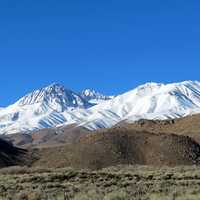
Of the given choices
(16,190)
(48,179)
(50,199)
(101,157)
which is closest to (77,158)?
(101,157)

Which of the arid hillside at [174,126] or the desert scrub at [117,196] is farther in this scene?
the arid hillside at [174,126]

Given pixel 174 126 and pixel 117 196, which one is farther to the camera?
pixel 174 126

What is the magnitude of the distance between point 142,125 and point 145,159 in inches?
2444

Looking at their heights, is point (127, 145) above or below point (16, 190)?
above

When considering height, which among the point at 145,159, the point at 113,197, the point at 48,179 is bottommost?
the point at 113,197

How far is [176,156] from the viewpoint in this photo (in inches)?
3775

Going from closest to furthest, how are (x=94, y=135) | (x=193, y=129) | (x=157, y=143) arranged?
(x=157, y=143), (x=94, y=135), (x=193, y=129)

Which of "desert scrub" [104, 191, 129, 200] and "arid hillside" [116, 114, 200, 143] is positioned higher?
"arid hillside" [116, 114, 200, 143]

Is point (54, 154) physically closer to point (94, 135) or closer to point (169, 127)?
point (94, 135)

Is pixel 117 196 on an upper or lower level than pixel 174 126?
lower

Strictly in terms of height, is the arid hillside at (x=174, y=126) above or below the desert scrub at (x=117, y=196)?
above

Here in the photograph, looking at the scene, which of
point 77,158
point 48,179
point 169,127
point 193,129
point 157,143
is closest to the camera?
point 48,179

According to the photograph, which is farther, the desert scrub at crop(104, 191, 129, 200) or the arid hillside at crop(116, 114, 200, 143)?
the arid hillside at crop(116, 114, 200, 143)

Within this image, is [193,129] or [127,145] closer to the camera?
[127,145]
